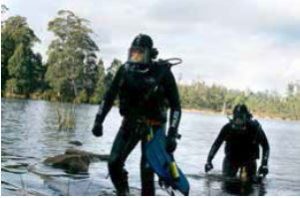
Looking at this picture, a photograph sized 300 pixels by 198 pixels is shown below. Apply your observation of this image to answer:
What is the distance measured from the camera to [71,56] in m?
23.5

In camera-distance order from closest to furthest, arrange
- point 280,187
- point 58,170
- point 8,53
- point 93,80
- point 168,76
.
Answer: point 168,76
point 58,170
point 280,187
point 93,80
point 8,53

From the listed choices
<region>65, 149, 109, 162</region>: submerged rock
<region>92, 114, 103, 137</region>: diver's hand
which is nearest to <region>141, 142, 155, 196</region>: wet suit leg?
<region>92, 114, 103, 137</region>: diver's hand

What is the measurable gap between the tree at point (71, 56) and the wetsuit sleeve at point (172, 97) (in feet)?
53.6

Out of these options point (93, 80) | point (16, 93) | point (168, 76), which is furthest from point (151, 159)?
point (16, 93)

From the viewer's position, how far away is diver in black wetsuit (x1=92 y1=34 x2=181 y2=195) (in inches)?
200

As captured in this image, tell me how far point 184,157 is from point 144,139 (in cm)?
1013

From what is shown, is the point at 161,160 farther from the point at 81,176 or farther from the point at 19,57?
the point at 19,57

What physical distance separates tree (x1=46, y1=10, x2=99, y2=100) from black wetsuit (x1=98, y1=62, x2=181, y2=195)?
16250mm

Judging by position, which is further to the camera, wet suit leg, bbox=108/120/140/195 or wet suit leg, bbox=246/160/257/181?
wet suit leg, bbox=246/160/257/181

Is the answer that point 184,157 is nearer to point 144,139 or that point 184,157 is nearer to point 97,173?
point 97,173

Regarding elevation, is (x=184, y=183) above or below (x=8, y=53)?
below

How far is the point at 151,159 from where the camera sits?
203 inches

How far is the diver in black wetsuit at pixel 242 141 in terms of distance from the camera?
27.5 feet

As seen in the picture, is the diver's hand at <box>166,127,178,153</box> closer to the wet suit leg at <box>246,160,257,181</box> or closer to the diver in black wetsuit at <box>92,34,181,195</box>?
the diver in black wetsuit at <box>92,34,181,195</box>
